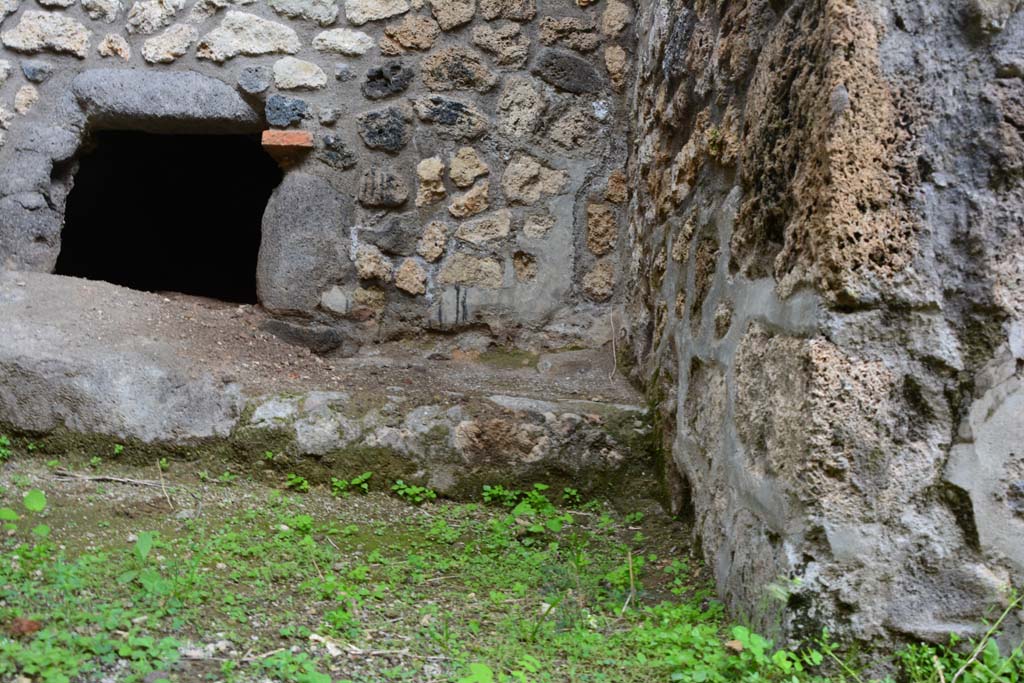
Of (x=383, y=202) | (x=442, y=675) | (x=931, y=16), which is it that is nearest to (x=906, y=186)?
(x=931, y=16)

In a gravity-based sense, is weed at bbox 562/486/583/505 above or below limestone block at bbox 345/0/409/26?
below

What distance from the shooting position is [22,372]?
2.55 metres

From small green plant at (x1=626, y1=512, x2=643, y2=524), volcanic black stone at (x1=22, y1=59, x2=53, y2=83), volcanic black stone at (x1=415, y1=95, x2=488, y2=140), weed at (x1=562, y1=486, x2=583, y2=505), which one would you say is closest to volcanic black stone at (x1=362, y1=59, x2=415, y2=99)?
volcanic black stone at (x1=415, y1=95, x2=488, y2=140)

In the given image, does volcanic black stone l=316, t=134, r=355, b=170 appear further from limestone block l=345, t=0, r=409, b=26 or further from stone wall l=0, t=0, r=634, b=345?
limestone block l=345, t=0, r=409, b=26

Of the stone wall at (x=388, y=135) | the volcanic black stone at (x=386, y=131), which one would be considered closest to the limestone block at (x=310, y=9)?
the stone wall at (x=388, y=135)

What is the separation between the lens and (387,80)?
3355 millimetres

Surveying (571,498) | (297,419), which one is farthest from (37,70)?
(571,498)

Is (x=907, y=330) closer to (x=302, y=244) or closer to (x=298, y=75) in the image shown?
(x=302, y=244)

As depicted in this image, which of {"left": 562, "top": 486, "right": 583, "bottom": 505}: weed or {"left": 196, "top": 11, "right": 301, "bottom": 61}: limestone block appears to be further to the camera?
{"left": 196, "top": 11, "right": 301, "bottom": 61}: limestone block

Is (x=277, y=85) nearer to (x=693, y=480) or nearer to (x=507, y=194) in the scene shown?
(x=507, y=194)

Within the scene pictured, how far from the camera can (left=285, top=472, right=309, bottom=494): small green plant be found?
251cm

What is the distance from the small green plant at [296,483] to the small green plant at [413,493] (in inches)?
9.6

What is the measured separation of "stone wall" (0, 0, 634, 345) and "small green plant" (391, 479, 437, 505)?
881 millimetres

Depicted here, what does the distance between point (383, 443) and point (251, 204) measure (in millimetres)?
3455
